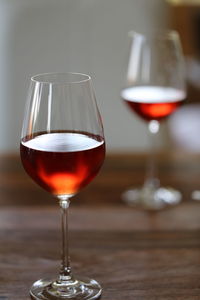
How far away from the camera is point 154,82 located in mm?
1416

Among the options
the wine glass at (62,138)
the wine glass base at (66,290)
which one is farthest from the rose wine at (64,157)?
the wine glass base at (66,290)

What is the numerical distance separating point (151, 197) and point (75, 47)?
6.15 ft

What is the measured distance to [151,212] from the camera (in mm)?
1225

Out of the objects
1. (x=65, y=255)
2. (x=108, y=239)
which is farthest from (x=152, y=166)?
(x=65, y=255)

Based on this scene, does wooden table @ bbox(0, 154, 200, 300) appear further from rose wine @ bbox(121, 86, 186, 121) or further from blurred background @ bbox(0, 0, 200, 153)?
blurred background @ bbox(0, 0, 200, 153)

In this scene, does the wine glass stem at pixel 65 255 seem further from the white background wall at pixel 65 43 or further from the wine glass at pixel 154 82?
the white background wall at pixel 65 43

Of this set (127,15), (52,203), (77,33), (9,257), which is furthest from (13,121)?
(9,257)

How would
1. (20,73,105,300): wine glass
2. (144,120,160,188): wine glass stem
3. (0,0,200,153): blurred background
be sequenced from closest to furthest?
(20,73,105,300): wine glass, (144,120,160,188): wine glass stem, (0,0,200,153): blurred background

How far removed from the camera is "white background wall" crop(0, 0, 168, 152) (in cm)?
303

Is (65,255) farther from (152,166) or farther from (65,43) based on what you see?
(65,43)

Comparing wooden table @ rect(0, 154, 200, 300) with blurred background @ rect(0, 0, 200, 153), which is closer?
wooden table @ rect(0, 154, 200, 300)

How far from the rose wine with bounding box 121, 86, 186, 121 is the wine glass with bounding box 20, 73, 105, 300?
49 centimetres

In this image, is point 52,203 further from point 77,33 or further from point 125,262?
point 77,33

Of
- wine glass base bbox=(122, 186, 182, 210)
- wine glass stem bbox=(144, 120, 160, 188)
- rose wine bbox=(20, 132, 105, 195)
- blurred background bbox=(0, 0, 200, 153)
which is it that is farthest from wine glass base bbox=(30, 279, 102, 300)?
blurred background bbox=(0, 0, 200, 153)
